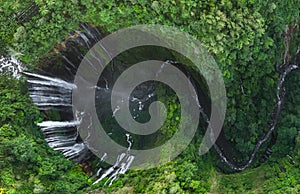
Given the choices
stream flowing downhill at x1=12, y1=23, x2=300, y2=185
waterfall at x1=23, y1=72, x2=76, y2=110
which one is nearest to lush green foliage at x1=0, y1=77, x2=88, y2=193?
waterfall at x1=23, y1=72, x2=76, y2=110

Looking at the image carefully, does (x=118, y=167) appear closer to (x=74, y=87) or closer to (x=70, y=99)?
(x=70, y=99)

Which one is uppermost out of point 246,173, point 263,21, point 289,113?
point 263,21

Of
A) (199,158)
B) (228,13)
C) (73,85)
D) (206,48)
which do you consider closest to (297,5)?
(228,13)

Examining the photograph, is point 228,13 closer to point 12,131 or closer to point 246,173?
point 246,173

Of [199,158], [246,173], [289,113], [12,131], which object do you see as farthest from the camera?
[289,113]

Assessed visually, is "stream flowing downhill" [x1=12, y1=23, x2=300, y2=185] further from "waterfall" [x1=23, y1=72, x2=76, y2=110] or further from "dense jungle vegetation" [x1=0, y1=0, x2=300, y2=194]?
"dense jungle vegetation" [x1=0, y1=0, x2=300, y2=194]

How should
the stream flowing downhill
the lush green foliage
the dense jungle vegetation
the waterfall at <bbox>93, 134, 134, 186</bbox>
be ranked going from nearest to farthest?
the lush green foliage, the dense jungle vegetation, the waterfall at <bbox>93, 134, 134, 186</bbox>, the stream flowing downhill
